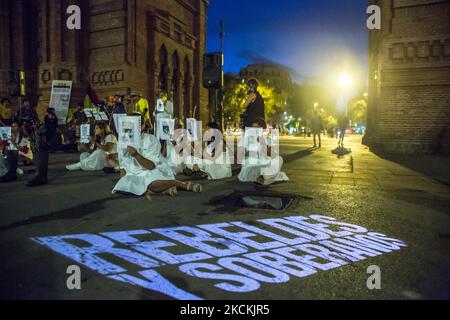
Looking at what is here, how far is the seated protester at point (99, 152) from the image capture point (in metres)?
9.89

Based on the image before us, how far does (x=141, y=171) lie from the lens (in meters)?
6.66

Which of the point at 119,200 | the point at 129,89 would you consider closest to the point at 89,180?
the point at 119,200

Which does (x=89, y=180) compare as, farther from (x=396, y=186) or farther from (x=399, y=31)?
(x=399, y=31)

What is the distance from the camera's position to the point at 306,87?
85.0m

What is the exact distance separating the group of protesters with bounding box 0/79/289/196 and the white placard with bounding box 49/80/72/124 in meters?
7.57

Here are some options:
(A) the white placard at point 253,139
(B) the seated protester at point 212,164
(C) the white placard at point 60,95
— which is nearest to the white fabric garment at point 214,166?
(B) the seated protester at point 212,164

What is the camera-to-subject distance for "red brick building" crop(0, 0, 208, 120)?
19094 millimetres

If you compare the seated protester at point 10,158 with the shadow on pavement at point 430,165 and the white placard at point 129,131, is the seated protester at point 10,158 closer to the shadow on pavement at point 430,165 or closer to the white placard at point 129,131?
the white placard at point 129,131

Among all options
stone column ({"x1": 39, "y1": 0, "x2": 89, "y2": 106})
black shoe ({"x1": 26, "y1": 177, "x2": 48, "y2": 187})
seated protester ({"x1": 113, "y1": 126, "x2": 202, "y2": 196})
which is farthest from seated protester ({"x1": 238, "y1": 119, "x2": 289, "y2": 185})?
stone column ({"x1": 39, "y1": 0, "x2": 89, "y2": 106})

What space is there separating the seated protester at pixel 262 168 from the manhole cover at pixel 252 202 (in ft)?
4.36

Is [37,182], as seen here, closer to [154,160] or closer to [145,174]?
[145,174]

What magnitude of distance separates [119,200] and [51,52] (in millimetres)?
16177

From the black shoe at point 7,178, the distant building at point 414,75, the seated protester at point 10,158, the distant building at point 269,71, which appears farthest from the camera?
the distant building at point 269,71

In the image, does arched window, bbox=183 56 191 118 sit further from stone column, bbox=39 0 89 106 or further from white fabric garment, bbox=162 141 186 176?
white fabric garment, bbox=162 141 186 176
